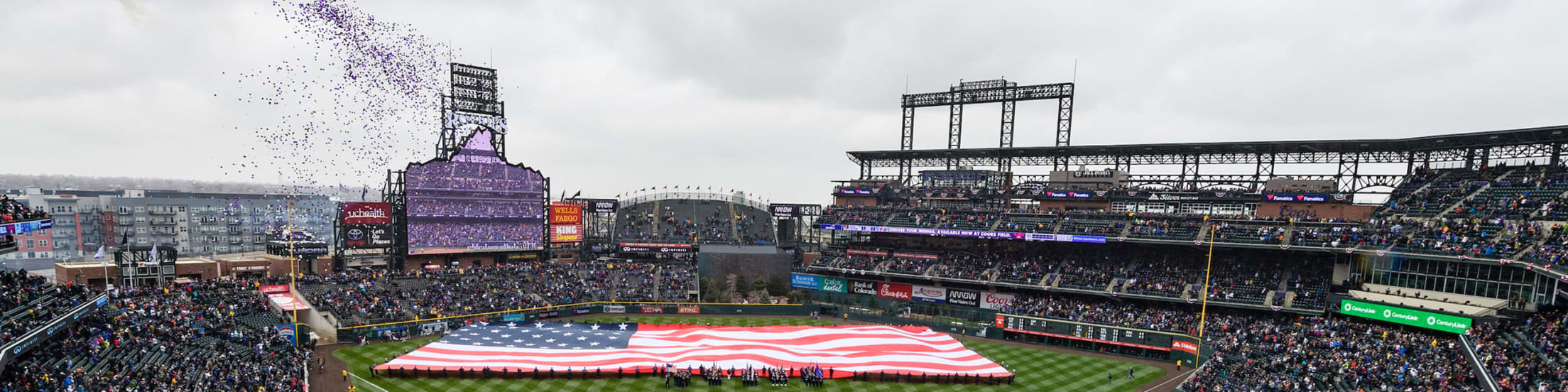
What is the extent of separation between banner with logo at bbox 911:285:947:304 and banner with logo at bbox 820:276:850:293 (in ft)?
18.7

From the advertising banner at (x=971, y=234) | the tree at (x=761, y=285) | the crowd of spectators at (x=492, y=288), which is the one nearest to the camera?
the crowd of spectators at (x=492, y=288)

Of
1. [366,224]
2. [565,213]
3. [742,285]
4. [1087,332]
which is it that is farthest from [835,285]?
[366,224]

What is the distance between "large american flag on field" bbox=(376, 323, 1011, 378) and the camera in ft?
111

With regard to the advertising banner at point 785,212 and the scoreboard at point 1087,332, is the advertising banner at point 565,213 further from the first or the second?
the scoreboard at point 1087,332

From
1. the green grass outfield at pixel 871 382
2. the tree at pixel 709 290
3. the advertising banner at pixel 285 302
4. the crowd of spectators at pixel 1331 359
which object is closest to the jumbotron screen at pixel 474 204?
the advertising banner at pixel 285 302

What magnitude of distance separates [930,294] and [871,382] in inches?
803

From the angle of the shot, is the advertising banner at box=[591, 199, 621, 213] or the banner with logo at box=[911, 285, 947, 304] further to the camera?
the advertising banner at box=[591, 199, 621, 213]

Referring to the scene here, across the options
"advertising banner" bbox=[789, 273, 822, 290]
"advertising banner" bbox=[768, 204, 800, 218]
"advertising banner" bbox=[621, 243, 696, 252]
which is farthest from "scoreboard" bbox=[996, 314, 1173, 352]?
"advertising banner" bbox=[621, 243, 696, 252]

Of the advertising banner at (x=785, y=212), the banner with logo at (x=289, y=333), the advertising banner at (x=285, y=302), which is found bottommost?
the banner with logo at (x=289, y=333)

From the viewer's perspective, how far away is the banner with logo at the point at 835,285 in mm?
55469

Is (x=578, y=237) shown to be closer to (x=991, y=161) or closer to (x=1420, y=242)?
(x=991, y=161)

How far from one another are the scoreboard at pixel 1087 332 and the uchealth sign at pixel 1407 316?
8.66m

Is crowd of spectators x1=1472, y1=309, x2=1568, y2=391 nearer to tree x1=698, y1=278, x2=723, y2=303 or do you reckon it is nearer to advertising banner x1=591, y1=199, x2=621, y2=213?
tree x1=698, y1=278, x2=723, y2=303

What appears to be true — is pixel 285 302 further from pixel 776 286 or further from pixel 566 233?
pixel 776 286
